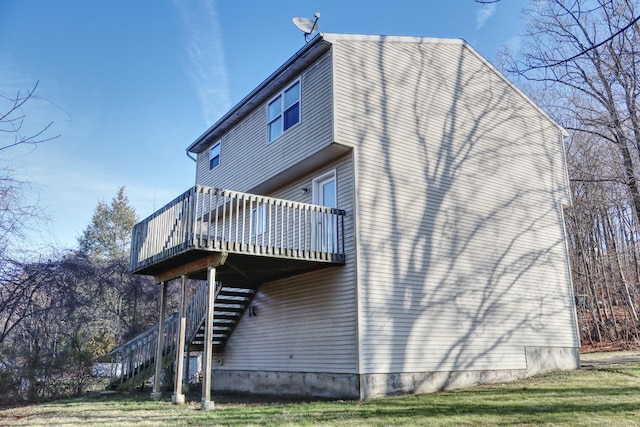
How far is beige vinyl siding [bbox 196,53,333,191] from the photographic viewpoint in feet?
37.1

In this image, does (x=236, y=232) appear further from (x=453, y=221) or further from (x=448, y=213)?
(x=453, y=221)

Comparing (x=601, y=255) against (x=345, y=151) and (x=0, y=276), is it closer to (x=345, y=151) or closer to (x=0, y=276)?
(x=345, y=151)

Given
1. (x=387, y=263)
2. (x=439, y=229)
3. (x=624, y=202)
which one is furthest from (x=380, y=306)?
(x=624, y=202)

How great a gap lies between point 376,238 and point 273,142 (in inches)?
163

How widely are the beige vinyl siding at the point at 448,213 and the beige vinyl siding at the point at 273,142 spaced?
1.48 feet

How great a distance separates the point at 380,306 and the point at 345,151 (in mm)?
3542

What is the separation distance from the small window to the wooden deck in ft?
17.2

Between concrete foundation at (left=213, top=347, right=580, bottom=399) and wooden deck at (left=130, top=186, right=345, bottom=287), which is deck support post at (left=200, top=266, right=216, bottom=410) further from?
concrete foundation at (left=213, top=347, right=580, bottom=399)

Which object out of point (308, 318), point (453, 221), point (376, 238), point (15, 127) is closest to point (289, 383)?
point (308, 318)

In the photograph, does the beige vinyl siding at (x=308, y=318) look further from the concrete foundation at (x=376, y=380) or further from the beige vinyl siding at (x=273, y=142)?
the beige vinyl siding at (x=273, y=142)

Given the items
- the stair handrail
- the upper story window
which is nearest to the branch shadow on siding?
the upper story window

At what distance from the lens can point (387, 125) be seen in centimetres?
1173

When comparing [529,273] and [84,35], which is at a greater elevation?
[84,35]

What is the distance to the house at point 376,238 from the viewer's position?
33.9ft
